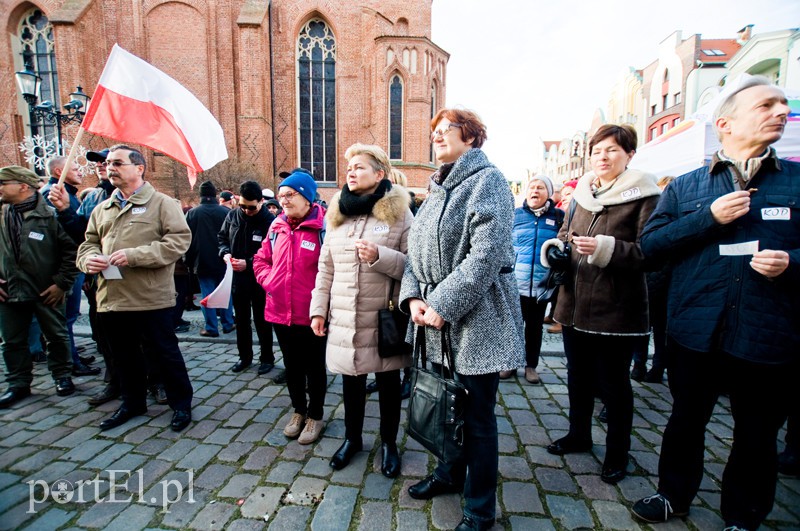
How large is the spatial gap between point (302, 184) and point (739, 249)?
2.69 metres

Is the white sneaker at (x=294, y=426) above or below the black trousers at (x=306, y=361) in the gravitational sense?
below

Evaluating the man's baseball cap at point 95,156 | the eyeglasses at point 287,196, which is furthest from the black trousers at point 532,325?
the man's baseball cap at point 95,156

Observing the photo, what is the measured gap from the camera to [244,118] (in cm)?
1948

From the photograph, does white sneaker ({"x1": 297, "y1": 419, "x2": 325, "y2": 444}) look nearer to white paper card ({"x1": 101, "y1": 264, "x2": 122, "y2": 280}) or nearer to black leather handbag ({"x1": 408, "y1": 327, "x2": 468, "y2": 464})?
black leather handbag ({"x1": 408, "y1": 327, "x2": 468, "y2": 464})

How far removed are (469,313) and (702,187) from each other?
1.43 metres

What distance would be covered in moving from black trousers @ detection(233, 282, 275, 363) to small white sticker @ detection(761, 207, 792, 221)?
13.9ft

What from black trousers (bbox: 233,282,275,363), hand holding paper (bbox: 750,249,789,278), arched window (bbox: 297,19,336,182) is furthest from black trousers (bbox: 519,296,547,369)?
arched window (bbox: 297,19,336,182)

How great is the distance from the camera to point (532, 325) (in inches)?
165

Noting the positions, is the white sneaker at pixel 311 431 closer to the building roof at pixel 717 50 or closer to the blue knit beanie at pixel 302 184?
the blue knit beanie at pixel 302 184

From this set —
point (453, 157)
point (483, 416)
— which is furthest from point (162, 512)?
point (453, 157)

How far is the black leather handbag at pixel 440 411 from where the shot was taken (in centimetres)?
184

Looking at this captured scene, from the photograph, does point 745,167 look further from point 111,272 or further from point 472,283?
point 111,272

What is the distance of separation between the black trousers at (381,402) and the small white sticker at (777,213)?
2118 millimetres

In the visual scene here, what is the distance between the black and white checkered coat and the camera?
1812 mm
